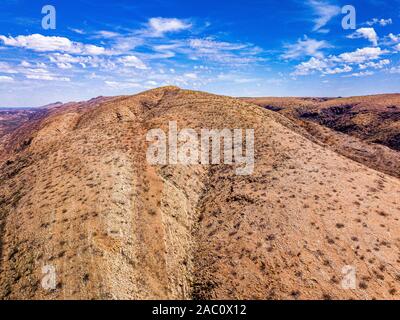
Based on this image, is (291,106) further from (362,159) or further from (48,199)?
(48,199)

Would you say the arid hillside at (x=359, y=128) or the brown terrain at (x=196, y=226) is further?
the arid hillside at (x=359, y=128)

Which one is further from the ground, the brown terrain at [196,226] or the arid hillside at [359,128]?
the arid hillside at [359,128]

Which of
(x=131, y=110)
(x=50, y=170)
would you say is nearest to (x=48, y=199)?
(x=50, y=170)

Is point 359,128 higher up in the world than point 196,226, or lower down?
higher up

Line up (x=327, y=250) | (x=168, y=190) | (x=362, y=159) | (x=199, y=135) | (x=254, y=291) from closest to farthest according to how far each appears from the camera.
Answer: (x=254, y=291), (x=327, y=250), (x=168, y=190), (x=199, y=135), (x=362, y=159)
